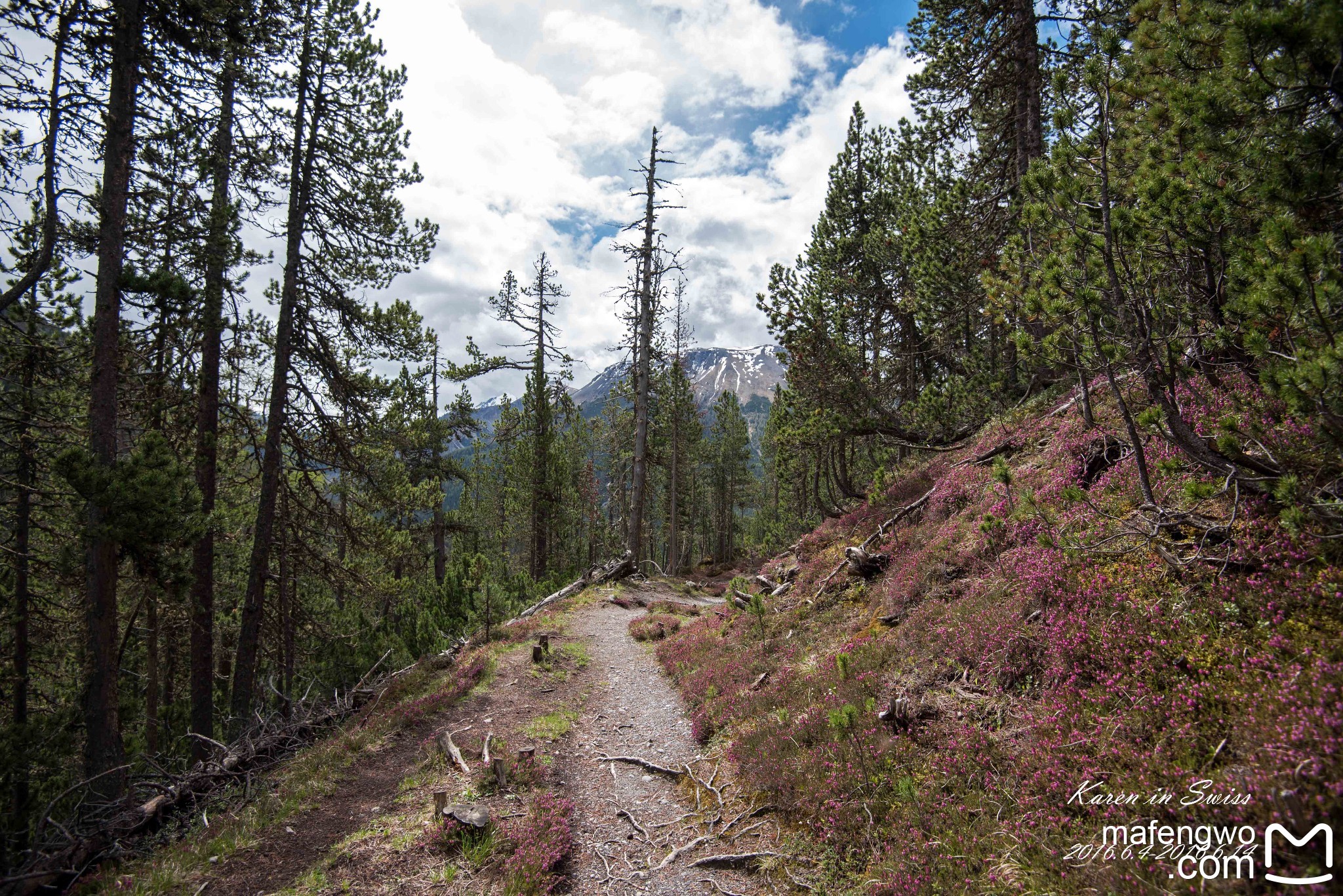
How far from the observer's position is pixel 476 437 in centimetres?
2572

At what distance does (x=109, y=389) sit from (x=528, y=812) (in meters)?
7.54

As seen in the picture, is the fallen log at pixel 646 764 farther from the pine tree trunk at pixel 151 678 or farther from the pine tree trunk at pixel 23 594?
the pine tree trunk at pixel 151 678

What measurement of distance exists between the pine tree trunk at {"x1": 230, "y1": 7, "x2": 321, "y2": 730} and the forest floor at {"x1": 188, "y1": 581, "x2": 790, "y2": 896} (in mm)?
4855

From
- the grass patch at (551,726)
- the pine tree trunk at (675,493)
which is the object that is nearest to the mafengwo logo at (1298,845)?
the grass patch at (551,726)

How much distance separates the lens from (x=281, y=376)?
11.2 m

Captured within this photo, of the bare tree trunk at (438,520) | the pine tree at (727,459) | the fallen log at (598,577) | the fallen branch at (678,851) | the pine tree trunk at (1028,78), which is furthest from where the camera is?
the pine tree at (727,459)

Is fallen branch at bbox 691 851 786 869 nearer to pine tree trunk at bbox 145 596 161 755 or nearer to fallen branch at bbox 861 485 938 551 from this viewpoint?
fallen branch at bbox 861 485 938 551

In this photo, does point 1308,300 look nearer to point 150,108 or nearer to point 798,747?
point 798,747

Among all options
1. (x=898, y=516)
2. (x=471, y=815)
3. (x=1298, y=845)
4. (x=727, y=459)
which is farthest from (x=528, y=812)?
(x=727, y=459)

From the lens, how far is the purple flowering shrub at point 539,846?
5008 mm

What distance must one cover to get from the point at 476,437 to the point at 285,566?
14.0 m

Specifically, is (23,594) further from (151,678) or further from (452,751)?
(452,751)

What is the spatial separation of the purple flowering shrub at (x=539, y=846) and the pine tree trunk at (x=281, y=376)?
26.5 feet

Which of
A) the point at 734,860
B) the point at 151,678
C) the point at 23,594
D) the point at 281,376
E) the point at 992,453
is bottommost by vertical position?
the point at 151,678
